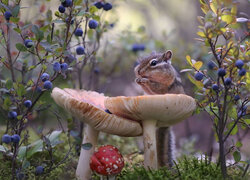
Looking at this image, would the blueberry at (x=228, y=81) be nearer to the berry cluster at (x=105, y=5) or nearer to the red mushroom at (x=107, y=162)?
the red mushroom at (x=107, y=162)

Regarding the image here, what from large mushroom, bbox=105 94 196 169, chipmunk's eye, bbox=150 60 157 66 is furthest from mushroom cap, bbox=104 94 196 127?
chipmunk's eye, bbox=150 60 157 66

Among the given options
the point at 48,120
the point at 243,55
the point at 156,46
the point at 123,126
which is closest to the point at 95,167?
the point at 123,126

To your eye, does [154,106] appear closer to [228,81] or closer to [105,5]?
[228,81]

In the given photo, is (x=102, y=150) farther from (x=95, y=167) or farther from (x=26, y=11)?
(x=26, y=11)

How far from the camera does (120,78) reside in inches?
→ 345

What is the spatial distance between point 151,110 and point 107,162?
526mm

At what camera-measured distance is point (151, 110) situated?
2.46 m

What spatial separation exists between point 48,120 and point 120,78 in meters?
3.64

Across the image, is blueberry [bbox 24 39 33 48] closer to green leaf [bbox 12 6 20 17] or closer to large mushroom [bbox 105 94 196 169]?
green leaf [bbox 12 6 20 17]

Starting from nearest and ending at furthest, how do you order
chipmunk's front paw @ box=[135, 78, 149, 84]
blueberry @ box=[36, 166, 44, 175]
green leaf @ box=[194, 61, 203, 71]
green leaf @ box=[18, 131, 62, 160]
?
1. green leaf @ box=[194, 61, 203, 71]
2. blueberry @ box=[36, 166, 44, 175]
3. green leaf @ box=[18, 131, 62, 160]
4. chipmunk's front paw @ box=[135, 78, 149, 84]

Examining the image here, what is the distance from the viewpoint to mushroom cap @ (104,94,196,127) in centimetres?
237

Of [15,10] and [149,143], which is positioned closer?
[15,10]

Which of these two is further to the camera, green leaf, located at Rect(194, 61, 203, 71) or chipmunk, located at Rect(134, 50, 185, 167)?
chipmunk, located at Rect(134, 50, 185, 167)

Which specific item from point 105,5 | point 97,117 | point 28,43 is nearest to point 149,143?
point 97,117
